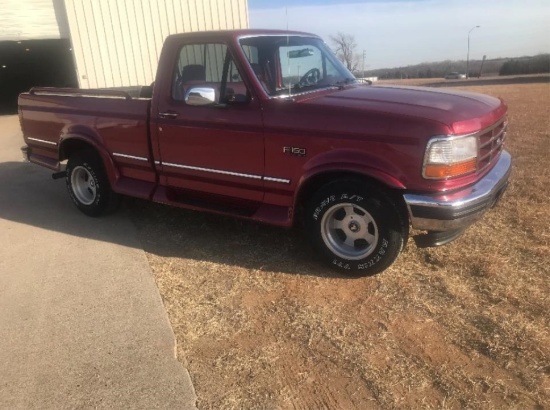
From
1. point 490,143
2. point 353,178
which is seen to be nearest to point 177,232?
point 353,178

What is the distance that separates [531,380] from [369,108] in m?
2.07

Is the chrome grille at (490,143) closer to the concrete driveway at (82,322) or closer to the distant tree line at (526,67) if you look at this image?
the concrete driveway at (82,322)

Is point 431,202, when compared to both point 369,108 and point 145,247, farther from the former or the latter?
point 145,247

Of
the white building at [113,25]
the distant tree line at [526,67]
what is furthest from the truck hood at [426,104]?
the distant tree line at [526,67]

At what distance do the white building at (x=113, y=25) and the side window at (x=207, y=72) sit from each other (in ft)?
32.4

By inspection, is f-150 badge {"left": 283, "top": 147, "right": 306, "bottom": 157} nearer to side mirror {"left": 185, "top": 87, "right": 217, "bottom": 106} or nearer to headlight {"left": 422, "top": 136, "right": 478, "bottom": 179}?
side mirror {"left": 185, "top": 87, "right": 217, "bottom": 106}

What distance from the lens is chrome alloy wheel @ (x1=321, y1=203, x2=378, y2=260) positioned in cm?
383

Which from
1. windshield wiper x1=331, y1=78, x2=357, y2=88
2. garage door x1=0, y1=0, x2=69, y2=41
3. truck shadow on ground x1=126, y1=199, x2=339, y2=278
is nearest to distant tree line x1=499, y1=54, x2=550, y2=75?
garage door x1=0, y1=0, x2=69, y2=41

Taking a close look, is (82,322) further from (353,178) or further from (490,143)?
(490,143)

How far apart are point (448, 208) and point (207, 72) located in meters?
2.58

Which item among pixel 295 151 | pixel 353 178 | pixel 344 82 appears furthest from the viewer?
pixel 344 82

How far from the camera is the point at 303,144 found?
3.80 m

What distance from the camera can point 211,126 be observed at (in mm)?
4254

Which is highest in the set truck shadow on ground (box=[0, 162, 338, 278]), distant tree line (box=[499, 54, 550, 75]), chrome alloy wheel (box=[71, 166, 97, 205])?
chrome alloy wheel (box=[71, 166, 97, 205])
